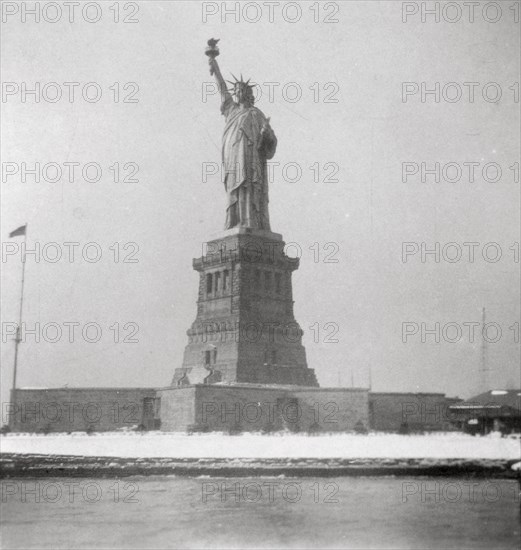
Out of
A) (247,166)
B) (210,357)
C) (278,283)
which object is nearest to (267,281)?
(278,283)

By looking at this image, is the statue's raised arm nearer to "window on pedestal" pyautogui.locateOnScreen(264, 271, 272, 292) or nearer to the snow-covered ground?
"window on pedestal" pyautogui.locateOnScreen(264, 271, 272, 292)

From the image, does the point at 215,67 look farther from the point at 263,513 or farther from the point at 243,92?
the point at 263,513

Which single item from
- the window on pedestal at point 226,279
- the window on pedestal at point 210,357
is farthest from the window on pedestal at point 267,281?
the window on pedestal at point 210,357

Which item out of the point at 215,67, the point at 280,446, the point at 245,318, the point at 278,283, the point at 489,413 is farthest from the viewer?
the point at 215,67

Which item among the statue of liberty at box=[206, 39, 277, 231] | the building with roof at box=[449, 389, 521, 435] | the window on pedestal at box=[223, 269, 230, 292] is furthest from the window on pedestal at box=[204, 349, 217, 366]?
the building with roof at box=[449, 389, 521, 435]

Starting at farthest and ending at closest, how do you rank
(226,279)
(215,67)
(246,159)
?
1. (215,67)
2. (246,159)
3. (226,279)

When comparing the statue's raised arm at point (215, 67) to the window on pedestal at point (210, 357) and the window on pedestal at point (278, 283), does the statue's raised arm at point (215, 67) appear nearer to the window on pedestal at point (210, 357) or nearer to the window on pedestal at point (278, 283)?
the window on pedestal at point (278, 283)

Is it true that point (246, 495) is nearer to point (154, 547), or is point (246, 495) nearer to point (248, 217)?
point (154, 547)
